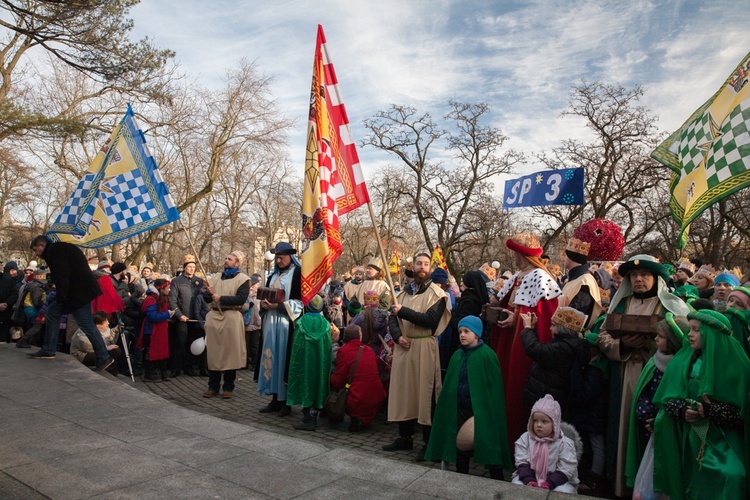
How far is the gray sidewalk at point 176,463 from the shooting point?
3.30m

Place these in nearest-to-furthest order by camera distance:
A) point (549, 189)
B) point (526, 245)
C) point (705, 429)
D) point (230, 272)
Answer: point (705, 429)
point (526, 245)
point (230, 272)
point (549, 189)

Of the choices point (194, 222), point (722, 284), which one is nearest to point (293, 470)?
point (722, 284)

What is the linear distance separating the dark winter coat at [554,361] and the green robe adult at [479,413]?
294 mm

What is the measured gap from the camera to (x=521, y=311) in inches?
195

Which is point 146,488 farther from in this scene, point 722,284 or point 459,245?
point 459,245

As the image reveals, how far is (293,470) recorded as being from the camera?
367 cm

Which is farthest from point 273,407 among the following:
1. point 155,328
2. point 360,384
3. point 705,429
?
point 705,429

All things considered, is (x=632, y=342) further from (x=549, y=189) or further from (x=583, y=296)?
(x=549, y=189)

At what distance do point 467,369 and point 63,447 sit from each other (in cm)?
320

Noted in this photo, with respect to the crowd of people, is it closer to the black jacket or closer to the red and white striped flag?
the black jacket

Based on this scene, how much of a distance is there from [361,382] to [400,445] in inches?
43.2

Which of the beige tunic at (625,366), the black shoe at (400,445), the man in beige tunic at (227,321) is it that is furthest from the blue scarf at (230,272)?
the beige tunic at (625,366)

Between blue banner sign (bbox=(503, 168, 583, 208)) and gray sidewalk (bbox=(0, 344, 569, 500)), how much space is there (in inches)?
402

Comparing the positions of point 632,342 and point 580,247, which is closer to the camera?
point 632,342
